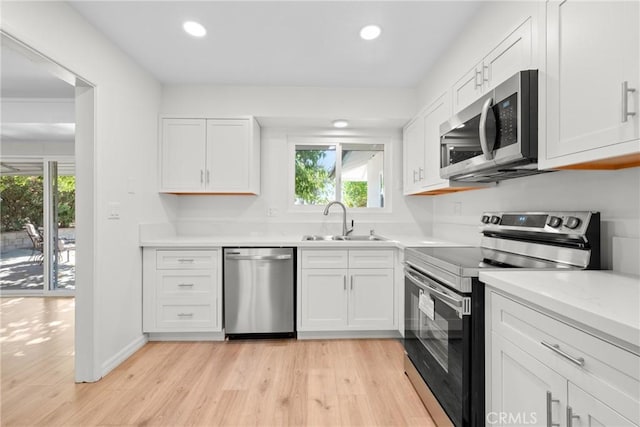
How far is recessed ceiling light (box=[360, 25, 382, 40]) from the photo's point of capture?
2.23m

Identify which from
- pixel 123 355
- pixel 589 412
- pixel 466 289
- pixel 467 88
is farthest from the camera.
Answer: pixel 123 355

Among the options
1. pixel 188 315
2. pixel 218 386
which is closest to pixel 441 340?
pixel 218 386

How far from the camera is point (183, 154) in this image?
315 cm

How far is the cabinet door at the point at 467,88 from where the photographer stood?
193 centimetres

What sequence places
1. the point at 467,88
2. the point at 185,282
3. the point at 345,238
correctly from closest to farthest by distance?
the point at 467,88 < the point at 185,282 < the point at 345,238

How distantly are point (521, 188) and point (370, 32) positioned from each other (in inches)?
57.8

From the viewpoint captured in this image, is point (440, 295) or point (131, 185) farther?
point (131, 185)

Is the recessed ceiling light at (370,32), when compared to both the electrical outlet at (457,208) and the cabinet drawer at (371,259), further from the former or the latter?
the cabinet drawer at (371,259)

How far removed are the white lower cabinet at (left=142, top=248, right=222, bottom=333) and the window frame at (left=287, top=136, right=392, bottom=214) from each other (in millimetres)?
1144

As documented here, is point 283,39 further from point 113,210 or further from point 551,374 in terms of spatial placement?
point 551,374

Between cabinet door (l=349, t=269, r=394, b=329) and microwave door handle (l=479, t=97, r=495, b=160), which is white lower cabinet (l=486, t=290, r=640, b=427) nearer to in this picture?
microwave door handle (l=479, t=97, r=495, b=160)

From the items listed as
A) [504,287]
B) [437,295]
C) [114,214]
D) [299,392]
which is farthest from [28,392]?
[504,287]

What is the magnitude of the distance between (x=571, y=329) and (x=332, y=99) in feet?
9.36

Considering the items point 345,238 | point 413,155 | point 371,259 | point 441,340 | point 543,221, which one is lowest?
point 441,340
